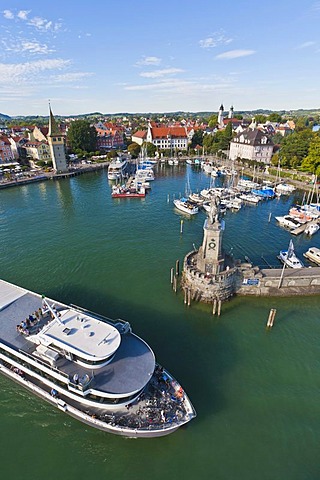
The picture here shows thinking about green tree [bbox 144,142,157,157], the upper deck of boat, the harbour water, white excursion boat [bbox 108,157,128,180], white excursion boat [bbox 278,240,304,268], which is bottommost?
the harbour water

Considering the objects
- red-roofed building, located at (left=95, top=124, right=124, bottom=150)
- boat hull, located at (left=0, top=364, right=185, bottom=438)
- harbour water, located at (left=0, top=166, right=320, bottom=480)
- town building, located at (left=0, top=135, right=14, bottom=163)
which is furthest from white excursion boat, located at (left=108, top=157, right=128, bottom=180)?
boat hull, located at (left=0, top=364, right=185, bottom=438)

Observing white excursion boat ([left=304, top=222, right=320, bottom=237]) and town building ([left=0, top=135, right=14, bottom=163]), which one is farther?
town building ([left=0, top=135, right=14, bottom=163])

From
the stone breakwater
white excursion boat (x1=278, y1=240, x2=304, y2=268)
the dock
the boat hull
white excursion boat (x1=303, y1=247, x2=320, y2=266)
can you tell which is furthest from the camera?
the dock

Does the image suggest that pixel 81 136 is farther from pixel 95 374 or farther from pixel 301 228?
pixel 95 374

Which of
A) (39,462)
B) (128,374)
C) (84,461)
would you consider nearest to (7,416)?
(39,462)

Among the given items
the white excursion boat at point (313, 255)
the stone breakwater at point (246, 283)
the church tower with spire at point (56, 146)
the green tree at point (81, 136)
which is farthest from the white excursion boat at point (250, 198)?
the green tree at point (81, 136)

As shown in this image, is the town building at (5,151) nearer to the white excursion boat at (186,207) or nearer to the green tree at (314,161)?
the white excursion boat at (186,207)

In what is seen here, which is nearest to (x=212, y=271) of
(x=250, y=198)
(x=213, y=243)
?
(x=213, y=243)

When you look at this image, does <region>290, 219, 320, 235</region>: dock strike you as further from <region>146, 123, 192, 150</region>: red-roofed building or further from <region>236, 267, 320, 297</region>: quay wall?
<region>146, 123, 192, 150</region>: red-roofed building
